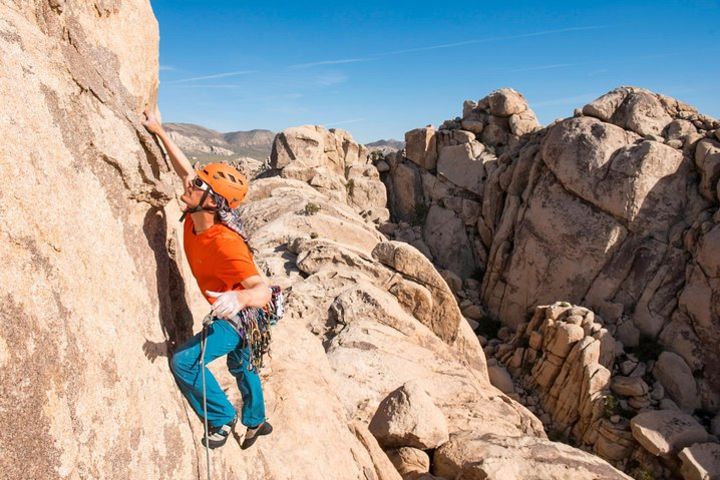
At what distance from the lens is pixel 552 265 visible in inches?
1211

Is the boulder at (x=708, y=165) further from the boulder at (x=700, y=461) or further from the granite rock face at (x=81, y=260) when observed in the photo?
the granite rock face at (x=81, y=260)

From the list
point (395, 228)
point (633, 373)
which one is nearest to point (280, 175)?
point (395, 228)

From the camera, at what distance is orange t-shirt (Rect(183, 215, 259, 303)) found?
5.34 meters

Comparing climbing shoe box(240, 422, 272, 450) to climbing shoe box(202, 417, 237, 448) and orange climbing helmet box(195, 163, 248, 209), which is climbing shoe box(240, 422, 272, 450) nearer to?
climbing shoe box(202, 417, 237, 448)

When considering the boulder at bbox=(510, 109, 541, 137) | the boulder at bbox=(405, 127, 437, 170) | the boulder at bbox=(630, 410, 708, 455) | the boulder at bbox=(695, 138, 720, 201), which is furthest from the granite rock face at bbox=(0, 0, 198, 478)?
the boulder at bbox=(405, 127, 437, 170)

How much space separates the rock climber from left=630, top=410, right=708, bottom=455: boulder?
20.8 meters

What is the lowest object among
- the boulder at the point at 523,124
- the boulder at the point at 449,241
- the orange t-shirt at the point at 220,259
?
the boulder at the point at 449,241

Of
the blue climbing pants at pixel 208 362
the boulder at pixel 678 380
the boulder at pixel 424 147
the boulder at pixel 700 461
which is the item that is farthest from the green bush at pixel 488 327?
the blue climbing pants at pixel 208 362

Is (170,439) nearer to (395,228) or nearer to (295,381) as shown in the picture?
(295,381)

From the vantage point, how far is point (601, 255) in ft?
95.8

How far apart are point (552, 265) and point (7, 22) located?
30.5m

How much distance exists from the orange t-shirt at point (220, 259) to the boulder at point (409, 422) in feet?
24.4

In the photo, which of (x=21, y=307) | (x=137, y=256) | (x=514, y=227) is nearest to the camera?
(x=21, y=307)

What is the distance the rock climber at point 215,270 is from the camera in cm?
533
